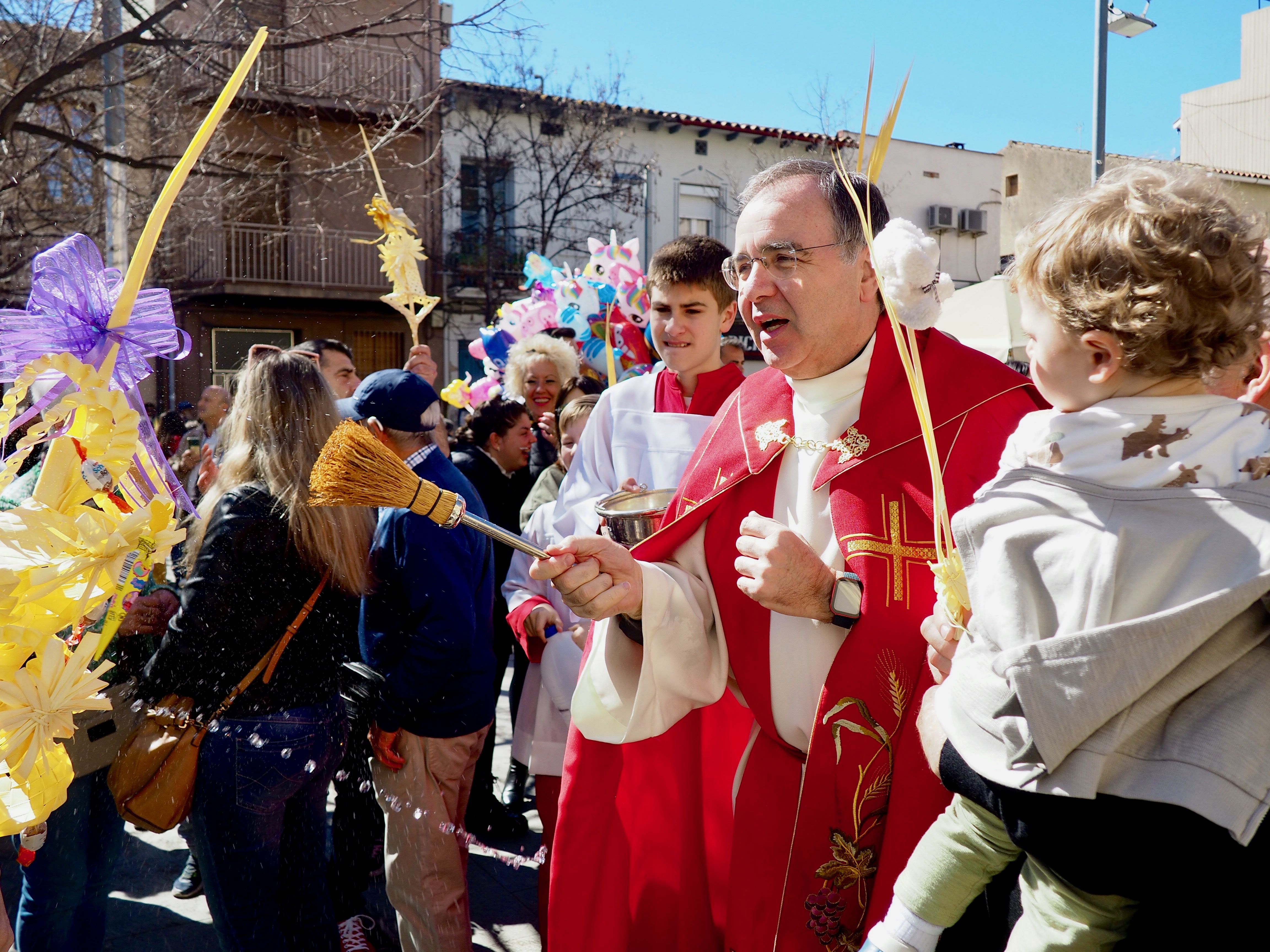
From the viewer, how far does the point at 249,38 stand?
22.3 ft

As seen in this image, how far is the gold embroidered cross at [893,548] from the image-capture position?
1.98m

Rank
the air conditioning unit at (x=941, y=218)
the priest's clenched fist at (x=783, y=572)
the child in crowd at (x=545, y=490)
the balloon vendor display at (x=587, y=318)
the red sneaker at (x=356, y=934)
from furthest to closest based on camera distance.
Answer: the air conditioning unit at (x=941, y=218), the balloon vendor display at (x=587, y=318), the child in crowd at (x=545, y=490), the red sneaker at (x=356, y=934), the priest's clenched fist at (x=783, y=572)

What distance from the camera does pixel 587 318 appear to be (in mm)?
6938

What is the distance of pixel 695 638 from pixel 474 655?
4.50 ft

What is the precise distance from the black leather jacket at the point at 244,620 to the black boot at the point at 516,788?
2.20 m

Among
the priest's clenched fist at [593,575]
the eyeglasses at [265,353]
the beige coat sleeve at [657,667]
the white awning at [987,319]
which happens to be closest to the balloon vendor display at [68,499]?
the priest's clenched fist at [593,575]

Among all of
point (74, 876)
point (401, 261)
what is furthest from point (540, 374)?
point (74, 876)

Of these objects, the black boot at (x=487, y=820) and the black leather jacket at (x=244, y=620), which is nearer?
the black leather jacket at (x=244, y=620)

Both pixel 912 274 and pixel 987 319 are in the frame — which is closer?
pixel 912 274

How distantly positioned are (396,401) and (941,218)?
71.5 feet

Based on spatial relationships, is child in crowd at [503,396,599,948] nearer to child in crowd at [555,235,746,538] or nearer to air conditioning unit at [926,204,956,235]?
child in crowd at [555,235,746,538]

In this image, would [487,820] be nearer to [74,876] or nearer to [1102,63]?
[74,876]

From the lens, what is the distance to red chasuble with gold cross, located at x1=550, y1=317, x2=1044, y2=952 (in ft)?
6.28

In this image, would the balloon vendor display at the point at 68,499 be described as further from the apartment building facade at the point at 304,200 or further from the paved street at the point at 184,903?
the apartment building facade at the point at 304,200
